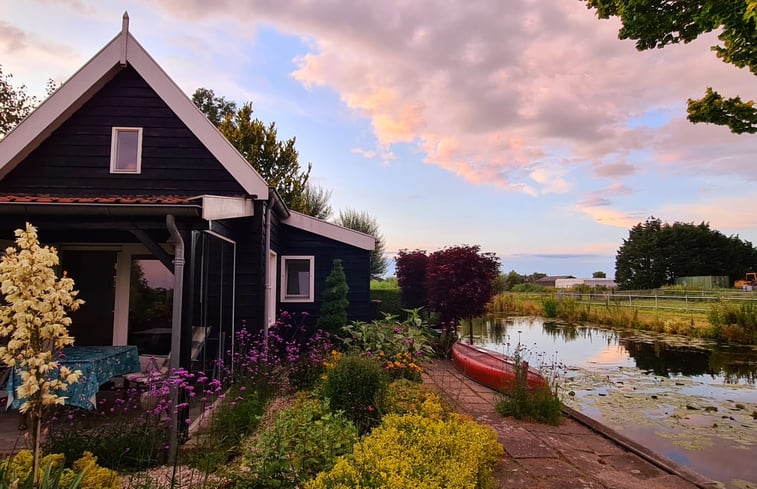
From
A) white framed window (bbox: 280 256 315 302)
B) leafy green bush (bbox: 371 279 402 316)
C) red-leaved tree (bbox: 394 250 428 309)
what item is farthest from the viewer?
leafy green bush (bbox: 371 279 402 316)

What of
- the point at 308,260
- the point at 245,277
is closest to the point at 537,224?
the point at 308,260

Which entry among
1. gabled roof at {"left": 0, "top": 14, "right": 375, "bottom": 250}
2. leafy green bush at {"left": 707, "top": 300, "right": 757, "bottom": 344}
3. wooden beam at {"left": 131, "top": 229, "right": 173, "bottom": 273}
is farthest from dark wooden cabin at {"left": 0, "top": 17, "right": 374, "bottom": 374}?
leafy green bush at {"left": 707, "top": 300, "right": 757, "bottom": 344}

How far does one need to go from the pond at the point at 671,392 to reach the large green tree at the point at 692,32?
5093 mm

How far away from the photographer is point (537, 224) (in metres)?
15.9

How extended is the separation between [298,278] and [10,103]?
18455mm

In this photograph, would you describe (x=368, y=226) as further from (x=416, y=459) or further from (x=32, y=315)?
(x=32, y=315)

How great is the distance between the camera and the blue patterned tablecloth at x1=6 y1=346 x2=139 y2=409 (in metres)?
4.59

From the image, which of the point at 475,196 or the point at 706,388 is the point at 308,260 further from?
the point at 706,388

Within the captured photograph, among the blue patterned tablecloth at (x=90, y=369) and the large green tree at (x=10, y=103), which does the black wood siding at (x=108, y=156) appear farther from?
the large green tree at (x=10, y=103)

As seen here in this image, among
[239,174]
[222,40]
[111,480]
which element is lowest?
[111,480]

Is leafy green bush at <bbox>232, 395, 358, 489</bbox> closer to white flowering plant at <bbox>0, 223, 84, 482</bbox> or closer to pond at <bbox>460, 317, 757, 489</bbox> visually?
white flowering plant at <bbox>0, 223, 84, 482</bbox>

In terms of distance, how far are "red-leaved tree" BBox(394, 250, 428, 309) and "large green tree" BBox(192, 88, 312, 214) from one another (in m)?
10.1

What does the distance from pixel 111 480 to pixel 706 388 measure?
10059 millimetres

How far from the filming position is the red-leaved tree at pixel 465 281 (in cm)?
1073
